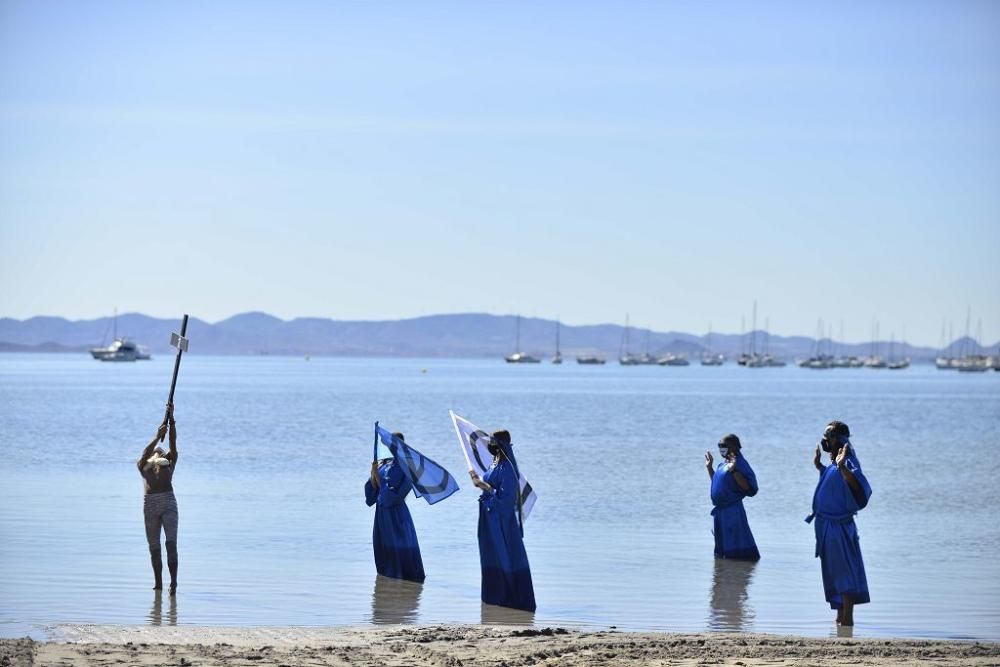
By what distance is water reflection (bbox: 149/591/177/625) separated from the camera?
14.7 m

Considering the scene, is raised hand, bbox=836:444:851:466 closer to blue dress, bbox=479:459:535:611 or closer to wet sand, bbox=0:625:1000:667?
wet sand, bbox=0:625:1000:667

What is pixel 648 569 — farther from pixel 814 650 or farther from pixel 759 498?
pixel 759 498

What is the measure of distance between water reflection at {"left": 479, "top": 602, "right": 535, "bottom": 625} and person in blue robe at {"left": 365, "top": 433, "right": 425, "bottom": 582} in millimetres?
1766

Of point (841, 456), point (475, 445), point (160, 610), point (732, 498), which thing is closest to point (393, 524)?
point (475, 445)

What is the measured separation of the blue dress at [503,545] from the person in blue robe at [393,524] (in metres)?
1.69

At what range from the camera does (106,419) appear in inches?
2520

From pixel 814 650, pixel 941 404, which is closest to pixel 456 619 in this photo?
pixel 814 650

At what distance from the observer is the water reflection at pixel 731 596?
15.6 m

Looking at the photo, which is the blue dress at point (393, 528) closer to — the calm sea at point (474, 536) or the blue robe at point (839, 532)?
the calm sea at point (474, 536)

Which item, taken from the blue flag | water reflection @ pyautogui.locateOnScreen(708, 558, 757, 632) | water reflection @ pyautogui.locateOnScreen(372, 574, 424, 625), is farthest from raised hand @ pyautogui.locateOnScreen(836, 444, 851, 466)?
the blue flag

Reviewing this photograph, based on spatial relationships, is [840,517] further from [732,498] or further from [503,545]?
[732,498]

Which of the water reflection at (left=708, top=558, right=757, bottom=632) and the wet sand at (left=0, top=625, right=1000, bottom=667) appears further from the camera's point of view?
the water reflection at (left=708, top=558, right=757, bottom=632)

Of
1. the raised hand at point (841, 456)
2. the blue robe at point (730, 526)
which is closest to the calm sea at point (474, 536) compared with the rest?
the blue robe at point (730, 526)

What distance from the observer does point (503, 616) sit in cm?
1540
